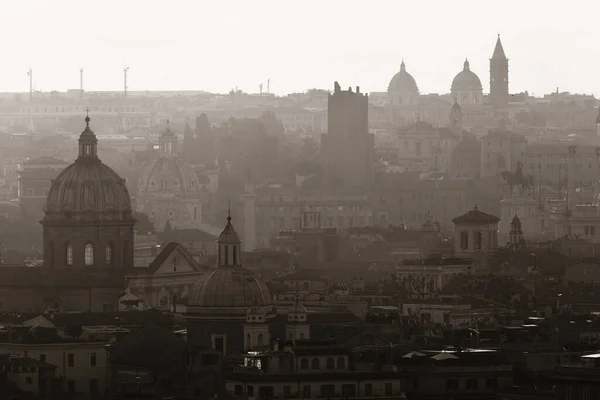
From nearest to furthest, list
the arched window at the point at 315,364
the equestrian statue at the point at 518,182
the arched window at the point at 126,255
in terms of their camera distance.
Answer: the arched window at the point at 315,364
the arched window at the point at 126,255
the equestrian statue at the point at 518,182

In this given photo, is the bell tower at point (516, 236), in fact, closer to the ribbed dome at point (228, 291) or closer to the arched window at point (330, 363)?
the ribbed dome at point (228, 291)

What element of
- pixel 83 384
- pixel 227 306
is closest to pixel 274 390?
pixel 83 384

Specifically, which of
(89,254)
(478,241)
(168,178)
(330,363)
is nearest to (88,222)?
(89,254)

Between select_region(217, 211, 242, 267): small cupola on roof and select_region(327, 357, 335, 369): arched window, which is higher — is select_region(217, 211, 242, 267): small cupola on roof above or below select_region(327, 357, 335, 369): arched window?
above

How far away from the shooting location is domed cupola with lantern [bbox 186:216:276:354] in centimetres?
9044

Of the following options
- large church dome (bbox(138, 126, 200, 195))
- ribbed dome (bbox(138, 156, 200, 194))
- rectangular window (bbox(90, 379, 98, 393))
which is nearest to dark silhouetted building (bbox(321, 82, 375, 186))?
large church dome (bbox(138, 126, 200, 195))

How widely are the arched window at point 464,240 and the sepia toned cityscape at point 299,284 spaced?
18cm

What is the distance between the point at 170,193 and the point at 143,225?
2653 cm

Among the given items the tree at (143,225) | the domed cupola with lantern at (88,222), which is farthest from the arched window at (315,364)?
the tree at (143,225)

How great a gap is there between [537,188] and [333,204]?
13.6 m

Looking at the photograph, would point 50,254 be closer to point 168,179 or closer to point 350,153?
point 168,179

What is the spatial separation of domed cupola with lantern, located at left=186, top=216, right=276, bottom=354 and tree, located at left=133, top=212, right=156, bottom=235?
2104 inches

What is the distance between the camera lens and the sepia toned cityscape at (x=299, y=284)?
77.9m

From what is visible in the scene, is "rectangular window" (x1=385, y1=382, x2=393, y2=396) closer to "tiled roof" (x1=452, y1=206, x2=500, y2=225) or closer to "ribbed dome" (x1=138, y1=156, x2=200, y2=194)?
"tiled roof" (x1=452, y1=206, x2=500, y2=225)
